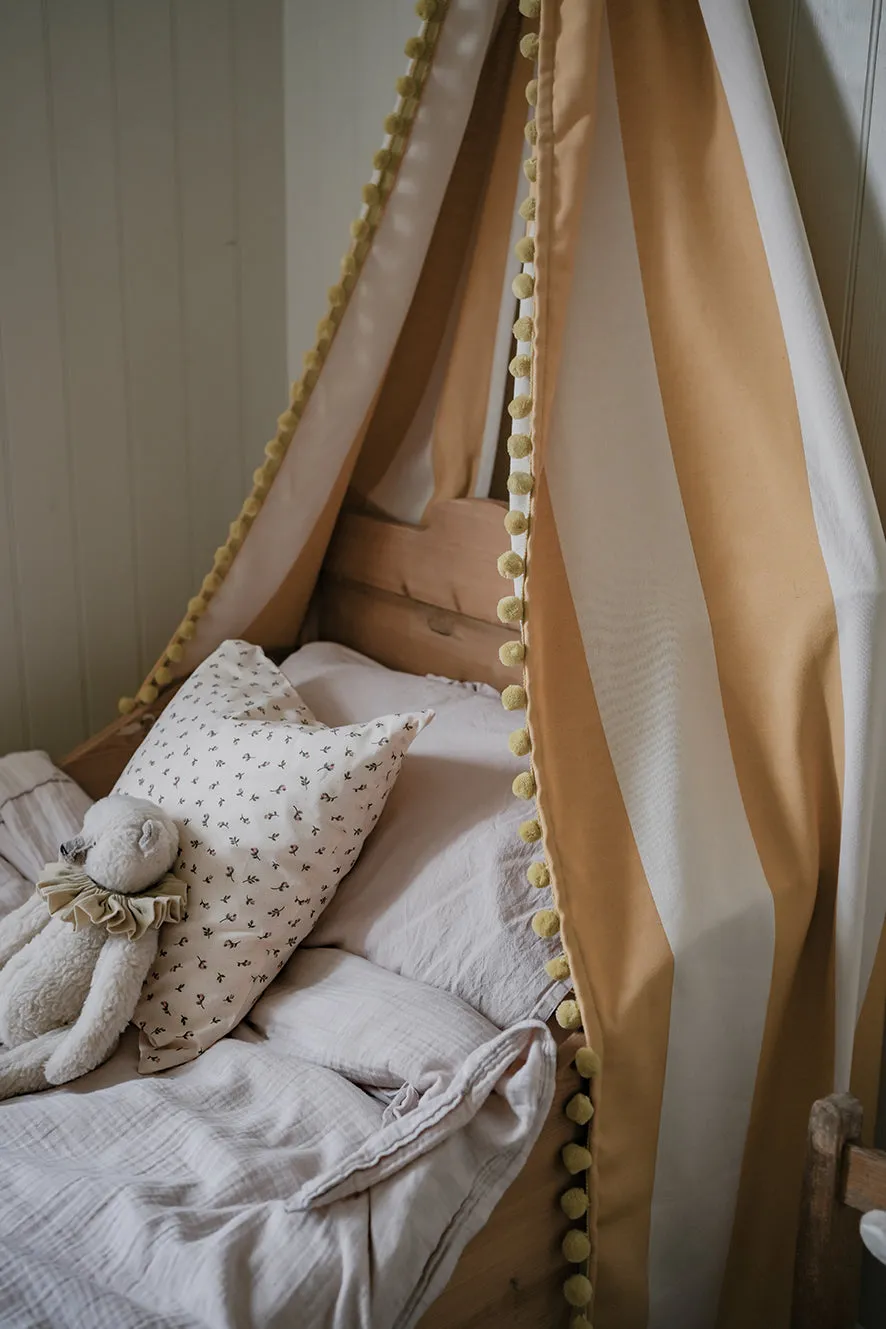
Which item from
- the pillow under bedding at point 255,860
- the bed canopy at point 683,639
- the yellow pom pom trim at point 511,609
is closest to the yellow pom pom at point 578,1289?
the bed canopy at point 683,639

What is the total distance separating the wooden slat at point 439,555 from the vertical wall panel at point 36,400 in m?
0.52

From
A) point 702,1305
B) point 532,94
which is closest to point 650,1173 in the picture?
point 702,1305

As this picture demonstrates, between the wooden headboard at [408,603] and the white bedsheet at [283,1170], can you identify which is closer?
the white bedsheet at [283,1170]

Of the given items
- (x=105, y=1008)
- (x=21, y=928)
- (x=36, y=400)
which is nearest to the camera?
(x=105, y=1008)

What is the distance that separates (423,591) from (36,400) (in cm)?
76

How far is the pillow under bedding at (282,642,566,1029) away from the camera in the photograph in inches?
51.1

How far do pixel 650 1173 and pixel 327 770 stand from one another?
56 centimetres

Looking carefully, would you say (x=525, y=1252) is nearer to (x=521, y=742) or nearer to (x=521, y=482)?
(x=521, y=742)

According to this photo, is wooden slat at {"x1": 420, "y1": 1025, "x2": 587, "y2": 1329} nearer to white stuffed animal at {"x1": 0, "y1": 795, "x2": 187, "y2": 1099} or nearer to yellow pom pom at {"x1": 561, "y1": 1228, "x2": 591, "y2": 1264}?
yellow pom pom at {"x1": 561, "y1": 1228, "x2": 591, "y2": 1264}

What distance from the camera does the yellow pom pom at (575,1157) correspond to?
1.21 m

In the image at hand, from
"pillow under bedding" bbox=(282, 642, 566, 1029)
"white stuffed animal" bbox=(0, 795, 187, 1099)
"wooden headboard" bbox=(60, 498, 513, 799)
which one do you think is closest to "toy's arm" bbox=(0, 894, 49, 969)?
"white stuffed animal" bbox=(0, 795, 187, 1099)

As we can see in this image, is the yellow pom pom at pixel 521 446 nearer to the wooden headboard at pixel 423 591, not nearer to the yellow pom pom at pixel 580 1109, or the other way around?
the wooden headboard at pixel 423 591

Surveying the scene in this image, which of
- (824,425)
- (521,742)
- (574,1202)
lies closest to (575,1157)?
(574,1202)

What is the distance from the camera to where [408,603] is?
1.95m
